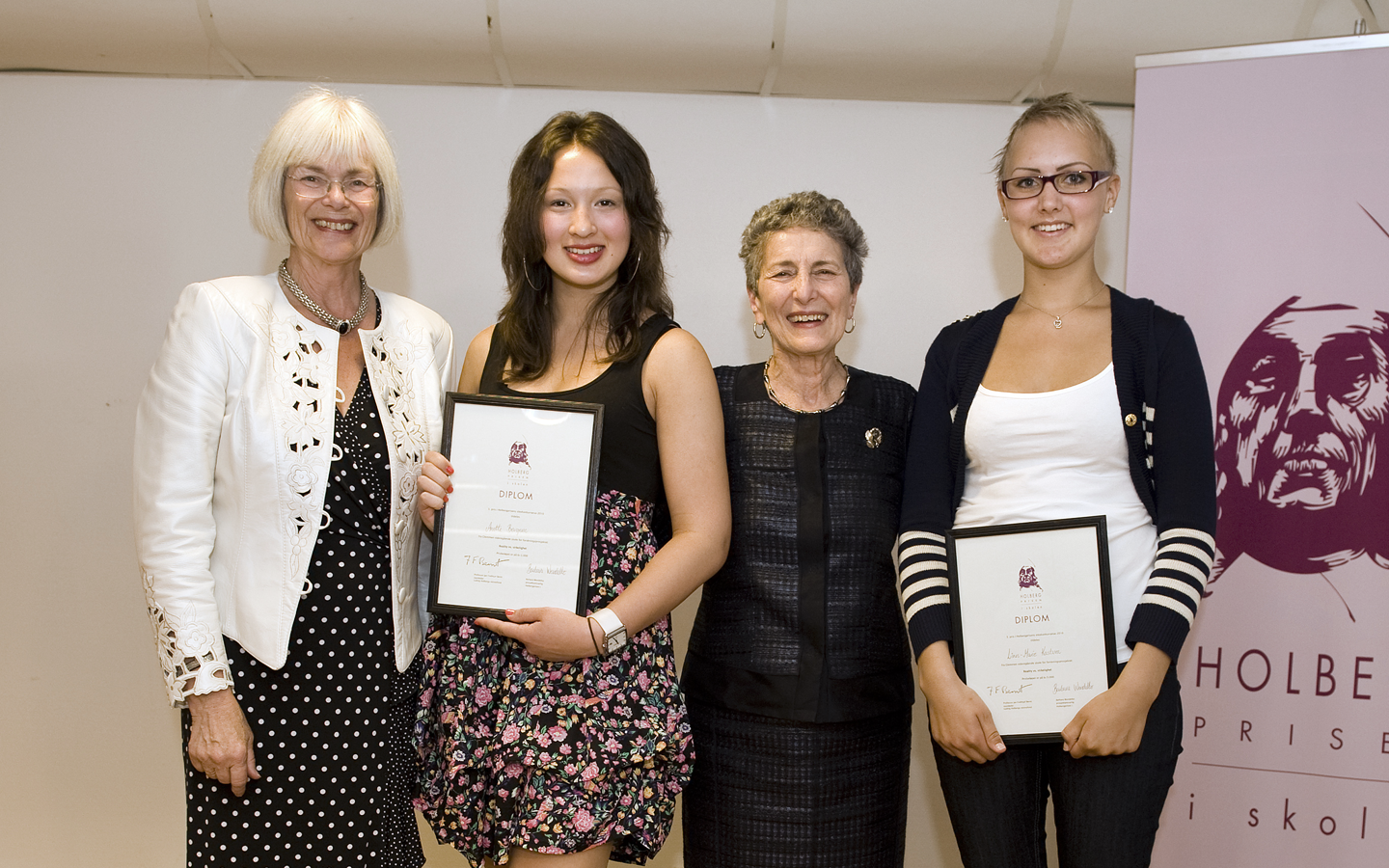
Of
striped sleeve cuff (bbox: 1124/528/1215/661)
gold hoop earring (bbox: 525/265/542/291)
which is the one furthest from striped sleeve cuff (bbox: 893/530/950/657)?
gold hoop earring (bbox: 525/265/542/291)

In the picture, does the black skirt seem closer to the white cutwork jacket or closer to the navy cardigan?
the navy cardigan

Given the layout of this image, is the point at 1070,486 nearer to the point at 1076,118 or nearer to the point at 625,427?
the point at 1076,118

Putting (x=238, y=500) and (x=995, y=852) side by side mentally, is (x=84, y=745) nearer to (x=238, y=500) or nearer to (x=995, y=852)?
(x=238, y=500)

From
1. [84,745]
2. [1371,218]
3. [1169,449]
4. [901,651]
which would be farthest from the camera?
[84,745]

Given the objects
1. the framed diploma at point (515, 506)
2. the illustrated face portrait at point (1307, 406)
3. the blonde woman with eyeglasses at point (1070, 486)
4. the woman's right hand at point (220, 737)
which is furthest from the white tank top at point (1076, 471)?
the woman's right hand at point (220, 737)

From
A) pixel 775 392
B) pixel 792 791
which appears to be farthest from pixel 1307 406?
pixel 792 791

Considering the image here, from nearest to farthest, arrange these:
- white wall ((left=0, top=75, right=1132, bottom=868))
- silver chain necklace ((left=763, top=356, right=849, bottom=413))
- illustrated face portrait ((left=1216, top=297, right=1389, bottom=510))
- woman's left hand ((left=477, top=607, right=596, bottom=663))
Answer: woman's left hand ((left=477, top=607, right=596, bottom=663)) < silver chain necklace ((left=763, top=356, right=849, bottom=413)) < illustrated face portrait ((left=1216, top=297, right=1389, bottom=510)) < white wall ((left=0, top=75, right=1132, bottom=868))

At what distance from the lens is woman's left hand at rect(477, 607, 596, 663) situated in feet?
5.92

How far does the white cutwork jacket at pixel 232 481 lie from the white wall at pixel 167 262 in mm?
1339

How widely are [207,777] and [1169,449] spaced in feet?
6.19

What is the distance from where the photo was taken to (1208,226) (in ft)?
8.57

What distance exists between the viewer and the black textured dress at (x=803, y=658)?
2.10 m

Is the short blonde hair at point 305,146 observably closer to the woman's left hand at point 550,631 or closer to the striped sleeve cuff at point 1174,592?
the woman's left hand at point 550,631

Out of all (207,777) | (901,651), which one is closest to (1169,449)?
(901,651)
